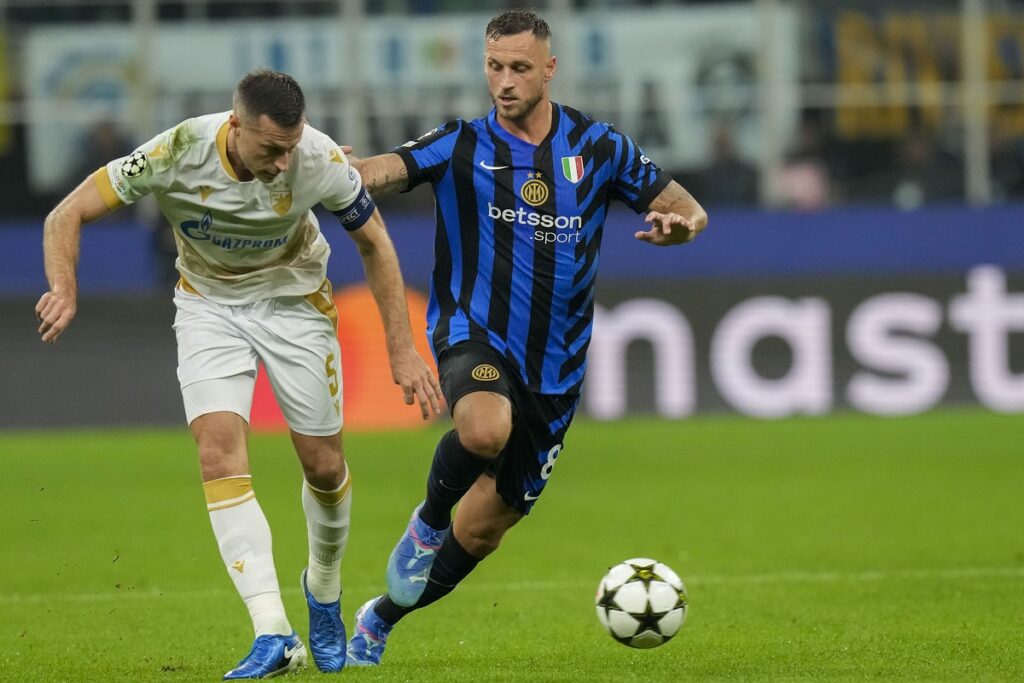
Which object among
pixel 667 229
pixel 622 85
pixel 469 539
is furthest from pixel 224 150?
pixel 622 85

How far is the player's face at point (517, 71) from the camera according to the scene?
6.65 metres

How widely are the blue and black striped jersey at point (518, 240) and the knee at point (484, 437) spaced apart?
17.1 inches

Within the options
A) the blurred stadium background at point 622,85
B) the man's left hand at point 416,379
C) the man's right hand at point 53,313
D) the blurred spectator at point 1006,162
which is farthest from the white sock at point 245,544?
the blurred spectator at point 1006,162

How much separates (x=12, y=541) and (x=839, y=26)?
13023mm

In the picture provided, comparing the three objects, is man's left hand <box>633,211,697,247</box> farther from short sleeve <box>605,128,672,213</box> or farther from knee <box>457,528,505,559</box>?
knee <box>457,528,505,559</box>

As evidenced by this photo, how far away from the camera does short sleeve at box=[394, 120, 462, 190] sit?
6.75 m

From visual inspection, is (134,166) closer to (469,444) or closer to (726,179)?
(469,444)

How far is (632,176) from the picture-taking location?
6926 millimetres

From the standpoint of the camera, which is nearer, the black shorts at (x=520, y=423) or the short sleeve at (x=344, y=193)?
the short sleeve at (x=344, y=193)

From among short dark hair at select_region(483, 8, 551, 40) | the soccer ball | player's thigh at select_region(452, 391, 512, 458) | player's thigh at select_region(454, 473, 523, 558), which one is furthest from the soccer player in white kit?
the soccer ball

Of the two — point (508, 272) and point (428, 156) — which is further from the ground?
point (428, 156)

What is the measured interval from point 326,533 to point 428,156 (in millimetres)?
1502

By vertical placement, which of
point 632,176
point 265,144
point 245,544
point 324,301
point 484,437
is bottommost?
point 245,544

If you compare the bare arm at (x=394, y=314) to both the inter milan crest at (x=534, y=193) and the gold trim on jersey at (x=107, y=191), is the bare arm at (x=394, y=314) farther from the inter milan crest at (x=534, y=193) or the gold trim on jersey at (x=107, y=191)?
the gold trim on jersey at (x=107, y=191)
